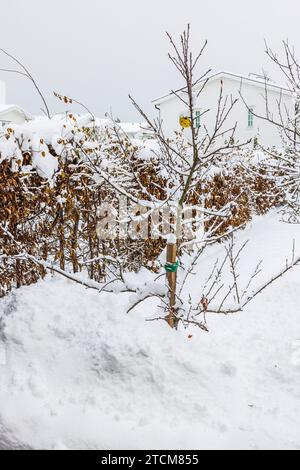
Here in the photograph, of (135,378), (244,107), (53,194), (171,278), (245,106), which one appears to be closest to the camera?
(135,378)

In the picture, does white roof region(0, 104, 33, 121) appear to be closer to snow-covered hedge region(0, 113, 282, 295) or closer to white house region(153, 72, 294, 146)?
white house region(153, 72, 294, 146)

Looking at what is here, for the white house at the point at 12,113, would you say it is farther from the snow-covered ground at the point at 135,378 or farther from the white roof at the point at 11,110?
the snow-covered ground at the point at 135,378

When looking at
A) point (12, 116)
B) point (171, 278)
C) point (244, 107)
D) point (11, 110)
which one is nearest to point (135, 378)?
point (171, 278)

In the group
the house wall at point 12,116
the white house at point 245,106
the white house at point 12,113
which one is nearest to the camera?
the white house at point 245,106

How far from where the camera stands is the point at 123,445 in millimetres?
2463

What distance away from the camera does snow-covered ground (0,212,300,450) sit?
8.28 ft

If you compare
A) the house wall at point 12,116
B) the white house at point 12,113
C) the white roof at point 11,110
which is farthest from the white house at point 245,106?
the house wall at point 12,116

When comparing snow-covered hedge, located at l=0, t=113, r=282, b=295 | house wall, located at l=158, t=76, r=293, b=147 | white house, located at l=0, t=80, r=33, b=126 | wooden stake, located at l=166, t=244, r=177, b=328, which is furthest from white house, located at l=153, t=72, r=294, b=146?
wooden stake, located at l=166, t=244, r=177, b=328

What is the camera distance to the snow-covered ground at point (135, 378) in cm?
252

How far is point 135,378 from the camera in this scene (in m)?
2.89

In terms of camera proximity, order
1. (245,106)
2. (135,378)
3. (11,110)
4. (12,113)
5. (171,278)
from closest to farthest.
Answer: (135,378)
(171,278)
(245,106)
(11,110)
(12,113)

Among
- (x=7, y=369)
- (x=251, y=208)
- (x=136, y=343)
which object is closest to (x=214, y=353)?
(x=136, y=343)

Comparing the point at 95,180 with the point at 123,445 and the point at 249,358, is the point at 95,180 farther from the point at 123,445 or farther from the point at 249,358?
the point at 123,445

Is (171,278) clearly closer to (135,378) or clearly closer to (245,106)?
(135,378)
